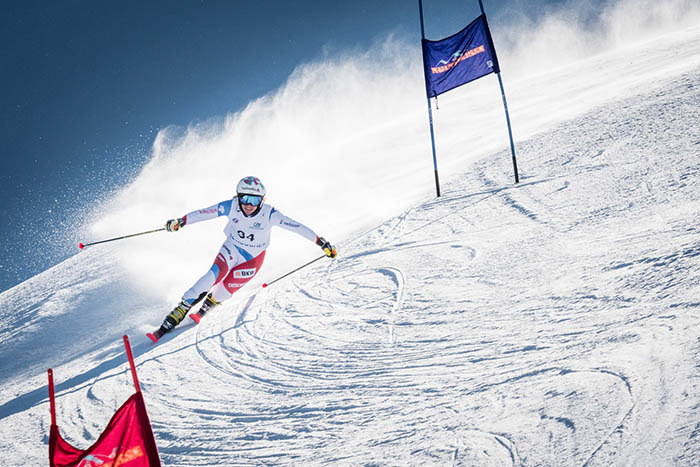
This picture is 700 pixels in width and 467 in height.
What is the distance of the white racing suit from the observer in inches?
226

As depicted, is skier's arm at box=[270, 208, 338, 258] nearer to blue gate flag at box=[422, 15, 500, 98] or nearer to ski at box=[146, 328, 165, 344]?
ski at box=[146, 328, 165, 344]

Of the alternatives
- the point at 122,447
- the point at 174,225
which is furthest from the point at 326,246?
the point at 122,447

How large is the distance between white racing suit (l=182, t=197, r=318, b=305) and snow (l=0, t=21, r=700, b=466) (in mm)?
319

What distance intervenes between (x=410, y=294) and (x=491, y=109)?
1289cm

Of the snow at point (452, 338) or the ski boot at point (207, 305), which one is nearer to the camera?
the snow at point (452, 338)

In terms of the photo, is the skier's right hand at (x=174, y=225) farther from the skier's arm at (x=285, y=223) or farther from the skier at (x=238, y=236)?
the skier's arm at (x=285, y=223)

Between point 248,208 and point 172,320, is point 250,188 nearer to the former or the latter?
point 248,208

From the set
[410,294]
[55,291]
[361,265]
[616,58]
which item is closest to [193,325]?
[361,265]

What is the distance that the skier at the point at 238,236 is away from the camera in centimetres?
558

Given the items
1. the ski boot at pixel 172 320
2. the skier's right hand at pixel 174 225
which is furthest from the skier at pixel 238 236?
the ski boot at pixel 172 320

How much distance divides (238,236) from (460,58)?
4579 mm

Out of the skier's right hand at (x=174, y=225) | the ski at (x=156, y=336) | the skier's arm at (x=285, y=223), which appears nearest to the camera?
the ski at (x=156, y=336)

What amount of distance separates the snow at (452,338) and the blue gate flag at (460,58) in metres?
1.89

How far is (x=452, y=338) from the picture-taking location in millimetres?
3316
